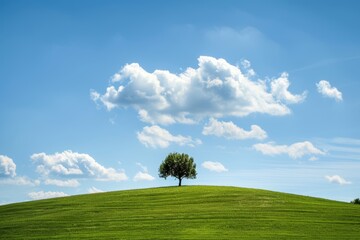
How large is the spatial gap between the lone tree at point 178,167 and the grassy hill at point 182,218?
22.5 meters

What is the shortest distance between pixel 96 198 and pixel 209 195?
17.9m

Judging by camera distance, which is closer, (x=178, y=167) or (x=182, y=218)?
(x=182, y=218)

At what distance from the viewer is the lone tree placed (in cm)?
8962

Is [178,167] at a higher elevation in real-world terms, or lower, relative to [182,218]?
higher

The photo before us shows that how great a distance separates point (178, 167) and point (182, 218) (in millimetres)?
43665

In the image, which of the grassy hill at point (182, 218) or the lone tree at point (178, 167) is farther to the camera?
the lone tree at point (178, 167)

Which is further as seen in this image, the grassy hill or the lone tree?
Answer: the lone tree

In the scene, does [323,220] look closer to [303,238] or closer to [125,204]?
[303,238]

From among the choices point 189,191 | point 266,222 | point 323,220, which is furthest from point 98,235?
point 189,191

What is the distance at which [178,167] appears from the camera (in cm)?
8962

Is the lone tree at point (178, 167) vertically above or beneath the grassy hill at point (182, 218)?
above

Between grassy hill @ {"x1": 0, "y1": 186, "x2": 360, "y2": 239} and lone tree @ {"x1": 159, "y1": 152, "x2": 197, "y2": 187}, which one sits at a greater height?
lone tree @ {"x1": 159, "y1": 152, "x2": 197, "y2": 187}

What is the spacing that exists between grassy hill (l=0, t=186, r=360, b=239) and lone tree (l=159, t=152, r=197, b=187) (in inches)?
886

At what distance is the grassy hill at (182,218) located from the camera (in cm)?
3881
